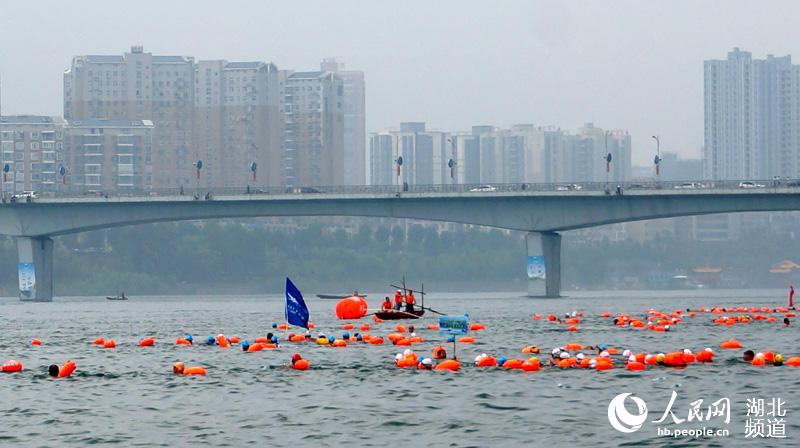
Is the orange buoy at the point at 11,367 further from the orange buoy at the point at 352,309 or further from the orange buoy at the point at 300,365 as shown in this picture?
the orange buoy at the point at 352,309

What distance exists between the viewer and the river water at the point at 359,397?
3303cm

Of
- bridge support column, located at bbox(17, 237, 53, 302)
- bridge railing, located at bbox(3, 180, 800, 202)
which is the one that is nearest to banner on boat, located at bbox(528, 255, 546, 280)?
bridge railing, located at bbox(3, 180, 800, 202)

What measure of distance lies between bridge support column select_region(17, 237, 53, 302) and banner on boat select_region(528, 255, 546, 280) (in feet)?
133

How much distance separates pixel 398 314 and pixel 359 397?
35888mm

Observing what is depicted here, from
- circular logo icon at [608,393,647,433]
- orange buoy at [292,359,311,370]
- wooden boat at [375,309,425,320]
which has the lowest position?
circular logo icon at [608,393,647,433]

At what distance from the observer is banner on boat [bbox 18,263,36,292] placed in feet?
429

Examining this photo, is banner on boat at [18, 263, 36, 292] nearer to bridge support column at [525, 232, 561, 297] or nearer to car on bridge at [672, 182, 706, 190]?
bridge support column at [525, 232, 561, 297]

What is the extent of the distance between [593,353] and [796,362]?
8041mm

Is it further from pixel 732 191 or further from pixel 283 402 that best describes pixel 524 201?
pixel 283 402

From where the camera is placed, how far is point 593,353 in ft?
172

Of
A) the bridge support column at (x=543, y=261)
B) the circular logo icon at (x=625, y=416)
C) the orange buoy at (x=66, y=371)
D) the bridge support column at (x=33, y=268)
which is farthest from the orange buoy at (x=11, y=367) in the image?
the bridge support column at (x=33, y=268)

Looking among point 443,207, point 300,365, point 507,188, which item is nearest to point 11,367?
point 300,365

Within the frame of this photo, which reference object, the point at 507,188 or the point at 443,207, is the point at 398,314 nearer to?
the point at 443,207

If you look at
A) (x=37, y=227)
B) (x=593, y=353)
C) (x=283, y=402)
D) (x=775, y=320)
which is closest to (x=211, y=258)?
(x=37, y=227)
